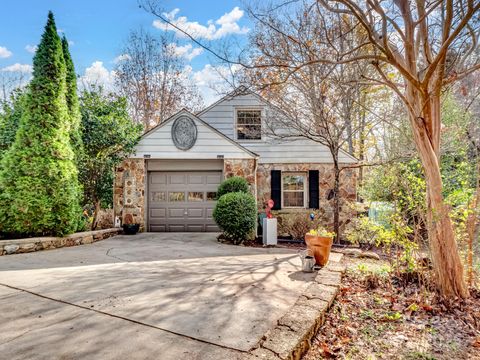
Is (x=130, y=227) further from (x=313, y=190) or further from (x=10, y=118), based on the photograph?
(x=313, y=190)

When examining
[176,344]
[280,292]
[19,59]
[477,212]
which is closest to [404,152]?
[477,212]

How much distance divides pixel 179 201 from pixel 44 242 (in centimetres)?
420

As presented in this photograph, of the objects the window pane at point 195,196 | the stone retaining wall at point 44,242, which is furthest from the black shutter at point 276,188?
the stone retaining wall at point 44,242

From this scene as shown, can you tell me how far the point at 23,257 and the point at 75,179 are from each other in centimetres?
231

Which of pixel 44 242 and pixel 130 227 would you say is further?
pixel 130 227

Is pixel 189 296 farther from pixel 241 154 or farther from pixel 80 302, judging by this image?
pixel 241 154

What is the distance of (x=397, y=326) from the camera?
295 centimetres

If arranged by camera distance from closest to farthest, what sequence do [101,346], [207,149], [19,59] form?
[101,346] < [207,149] < [19,59]

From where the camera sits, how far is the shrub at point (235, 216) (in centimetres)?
798

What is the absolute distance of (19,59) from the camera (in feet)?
47.5

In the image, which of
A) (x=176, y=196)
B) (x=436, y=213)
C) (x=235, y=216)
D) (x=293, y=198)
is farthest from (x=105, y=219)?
(x=436, y=213)

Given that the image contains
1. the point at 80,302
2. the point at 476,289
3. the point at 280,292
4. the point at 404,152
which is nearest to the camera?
the point at 80,302

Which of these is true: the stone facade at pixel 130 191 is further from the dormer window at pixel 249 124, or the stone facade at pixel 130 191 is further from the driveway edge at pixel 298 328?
the driveway edge at pixel 298 328

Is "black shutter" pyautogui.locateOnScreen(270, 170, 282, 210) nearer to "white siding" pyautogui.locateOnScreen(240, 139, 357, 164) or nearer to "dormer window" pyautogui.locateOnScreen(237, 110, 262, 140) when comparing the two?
"white siding" pyautogui.locateOnScreen(240, 139, 357, 164)
